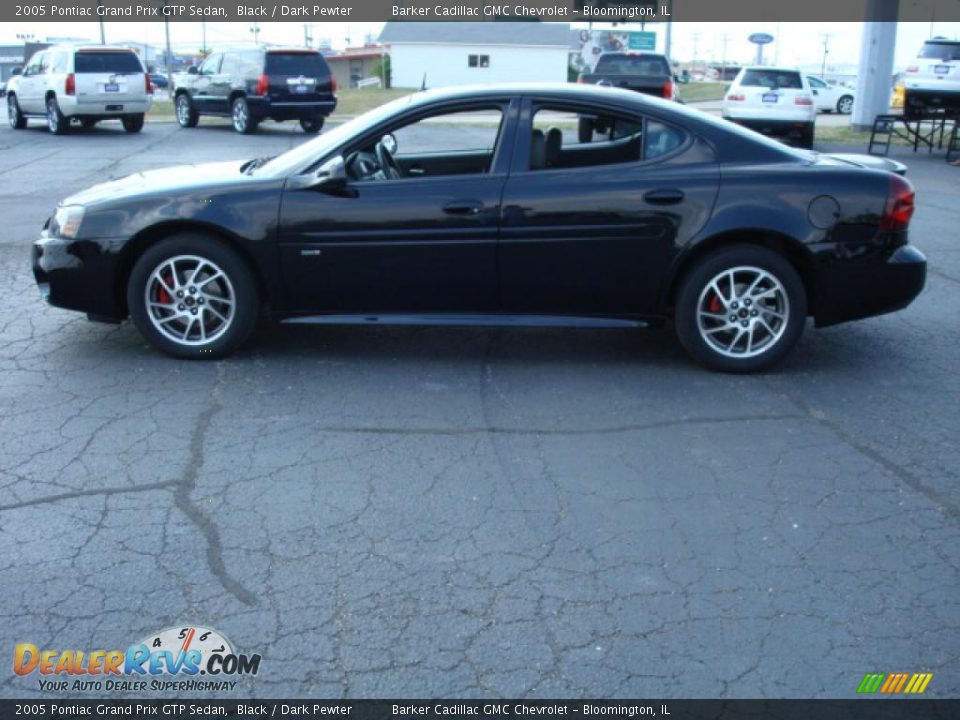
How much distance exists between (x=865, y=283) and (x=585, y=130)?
184 cm

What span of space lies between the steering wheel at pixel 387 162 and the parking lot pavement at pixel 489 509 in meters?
1.07

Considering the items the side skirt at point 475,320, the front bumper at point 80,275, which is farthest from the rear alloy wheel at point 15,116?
the side skirt at point 475,320

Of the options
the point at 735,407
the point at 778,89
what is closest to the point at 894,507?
the point at 735,407

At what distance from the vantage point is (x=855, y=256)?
5961mm

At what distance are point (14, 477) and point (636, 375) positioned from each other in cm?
333

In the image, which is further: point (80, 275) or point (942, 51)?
point (942, 51)

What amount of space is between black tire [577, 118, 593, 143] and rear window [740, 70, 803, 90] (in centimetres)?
1713

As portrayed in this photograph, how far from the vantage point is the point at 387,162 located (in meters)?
6.45

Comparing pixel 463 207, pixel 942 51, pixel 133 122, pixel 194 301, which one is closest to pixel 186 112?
pixel 133 122

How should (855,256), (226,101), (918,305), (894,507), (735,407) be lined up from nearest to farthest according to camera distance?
1. (894,507)
2. (735,407)
3. (855,256)
4. (918,305)
5. (226,101)

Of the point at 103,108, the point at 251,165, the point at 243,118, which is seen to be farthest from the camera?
the point at 243,118

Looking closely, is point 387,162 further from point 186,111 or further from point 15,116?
point 15,116

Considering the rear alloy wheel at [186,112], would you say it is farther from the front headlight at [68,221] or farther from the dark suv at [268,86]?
the front headlight at [68,221]

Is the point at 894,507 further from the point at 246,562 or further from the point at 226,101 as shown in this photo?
the point at 226,101
